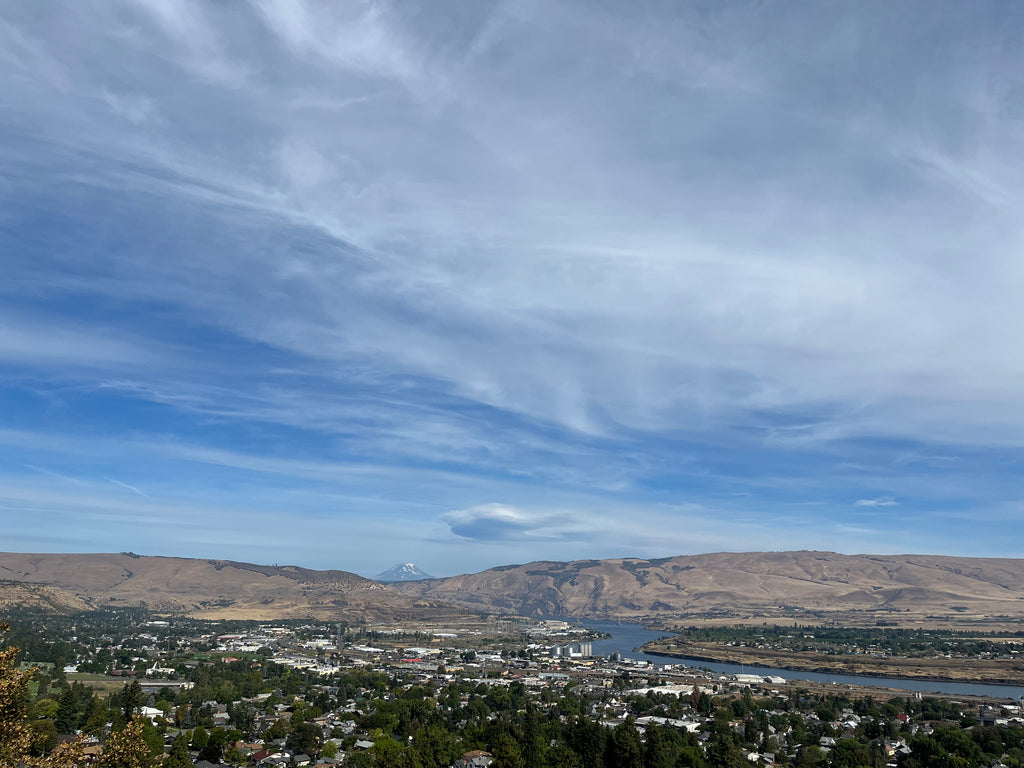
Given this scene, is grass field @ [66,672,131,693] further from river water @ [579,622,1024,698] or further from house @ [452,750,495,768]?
river water @ [579,622,1024,698]

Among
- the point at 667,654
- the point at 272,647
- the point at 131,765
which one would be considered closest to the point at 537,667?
the point at 667,654

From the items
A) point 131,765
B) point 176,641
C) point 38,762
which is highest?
point 38,762

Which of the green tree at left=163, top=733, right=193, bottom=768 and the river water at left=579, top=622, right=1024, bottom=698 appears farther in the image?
the river water at left=579, top=622, right=1024, bottom=698

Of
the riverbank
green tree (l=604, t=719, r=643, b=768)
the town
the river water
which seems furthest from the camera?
the riverbank

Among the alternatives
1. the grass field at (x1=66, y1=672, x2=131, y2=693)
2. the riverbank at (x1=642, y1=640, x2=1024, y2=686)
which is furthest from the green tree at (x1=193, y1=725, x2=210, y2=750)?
the riverbank at (x1=642, y1=640, x2=1024, y2=686)

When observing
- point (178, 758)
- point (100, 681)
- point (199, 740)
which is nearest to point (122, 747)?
point (178, 758)

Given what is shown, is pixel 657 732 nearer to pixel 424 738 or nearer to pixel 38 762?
pixel 424 738
